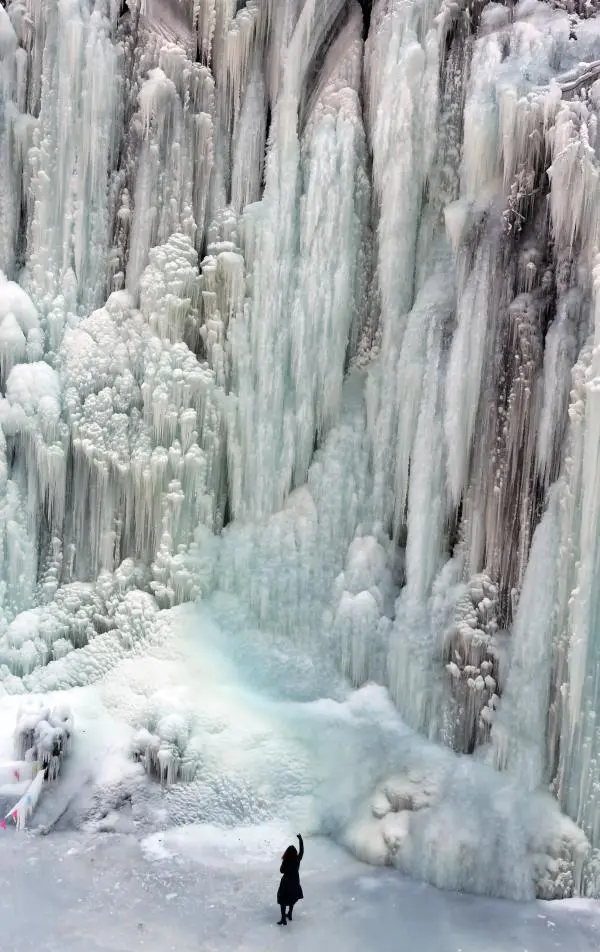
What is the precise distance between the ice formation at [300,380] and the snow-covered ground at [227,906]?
1.82 ft

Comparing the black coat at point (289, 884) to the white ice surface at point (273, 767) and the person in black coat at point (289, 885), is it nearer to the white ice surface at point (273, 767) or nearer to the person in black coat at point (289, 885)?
the person in black coat at point (289, 885)

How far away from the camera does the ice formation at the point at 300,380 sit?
1049 centimetres

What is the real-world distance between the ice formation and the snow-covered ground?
55 centimetres

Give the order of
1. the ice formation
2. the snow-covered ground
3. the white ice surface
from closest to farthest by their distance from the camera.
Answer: the snow-covered ground < the white ice surface < the ice formation

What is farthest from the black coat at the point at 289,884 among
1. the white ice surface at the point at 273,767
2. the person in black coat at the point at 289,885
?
the white ice surface at the point at 273,767

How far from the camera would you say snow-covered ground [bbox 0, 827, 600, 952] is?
856 centimetres

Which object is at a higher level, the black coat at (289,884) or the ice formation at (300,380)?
the ice formation at (300,380)

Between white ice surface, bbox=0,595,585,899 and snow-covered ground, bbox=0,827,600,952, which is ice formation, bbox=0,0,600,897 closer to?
white ice surface, bbox=0,595,585,899

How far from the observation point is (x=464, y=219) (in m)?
11.2

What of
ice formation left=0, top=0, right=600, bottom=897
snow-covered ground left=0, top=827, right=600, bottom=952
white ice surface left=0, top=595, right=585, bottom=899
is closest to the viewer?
snow-covered ground left=0, top=827, right=600, bottom=952

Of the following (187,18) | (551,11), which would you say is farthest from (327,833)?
(187,18)

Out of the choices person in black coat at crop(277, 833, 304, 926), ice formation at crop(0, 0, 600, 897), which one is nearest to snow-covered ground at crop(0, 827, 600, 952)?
person in black coat at crop(277, 833, 304, 926)

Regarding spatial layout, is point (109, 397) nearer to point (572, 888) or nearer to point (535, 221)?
point (535, 221)

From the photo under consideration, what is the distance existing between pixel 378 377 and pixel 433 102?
315cm
